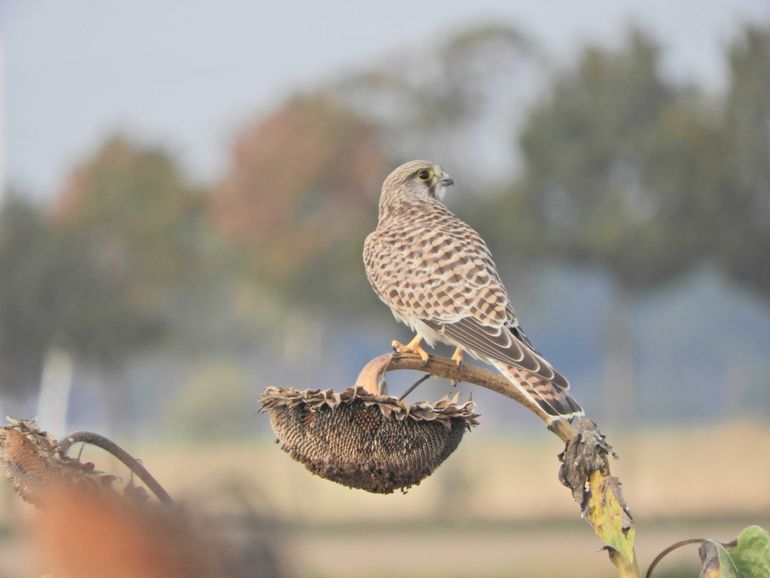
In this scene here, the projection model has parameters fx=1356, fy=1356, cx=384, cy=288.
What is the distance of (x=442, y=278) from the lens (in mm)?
4516

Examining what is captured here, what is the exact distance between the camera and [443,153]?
3244 cm

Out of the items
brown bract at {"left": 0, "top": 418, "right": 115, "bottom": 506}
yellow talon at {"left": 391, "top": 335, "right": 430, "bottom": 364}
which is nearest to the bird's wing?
yellow talon at {"left": 391, "top": 335, "right": 430, "bottom": 364}

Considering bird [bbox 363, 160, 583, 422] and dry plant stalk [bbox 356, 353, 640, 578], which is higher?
bird [bbox 363, 160, 583, 422]

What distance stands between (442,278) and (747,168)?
2731 cm

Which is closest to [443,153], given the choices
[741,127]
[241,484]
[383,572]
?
[741,127]

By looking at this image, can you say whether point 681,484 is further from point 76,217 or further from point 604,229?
point 76,217

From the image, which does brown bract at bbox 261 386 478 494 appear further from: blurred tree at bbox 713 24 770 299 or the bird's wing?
blurred tree at bbox 713 24 770 299

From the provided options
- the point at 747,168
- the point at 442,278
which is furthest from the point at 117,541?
the point at 747,168

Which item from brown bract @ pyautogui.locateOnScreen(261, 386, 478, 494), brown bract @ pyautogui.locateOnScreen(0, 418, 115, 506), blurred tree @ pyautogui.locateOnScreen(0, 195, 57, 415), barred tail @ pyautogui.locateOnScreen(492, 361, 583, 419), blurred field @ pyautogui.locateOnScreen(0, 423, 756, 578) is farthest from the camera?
blurred tree @ pyautogui.locateOnScreen(0, 195, 57, 415)

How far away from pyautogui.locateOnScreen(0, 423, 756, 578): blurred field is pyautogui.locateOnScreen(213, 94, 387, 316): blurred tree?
4.98m

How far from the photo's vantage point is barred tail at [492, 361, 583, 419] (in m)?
2.97

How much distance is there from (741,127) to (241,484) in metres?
31.2

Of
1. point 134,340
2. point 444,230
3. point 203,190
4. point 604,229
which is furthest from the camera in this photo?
point 203,190

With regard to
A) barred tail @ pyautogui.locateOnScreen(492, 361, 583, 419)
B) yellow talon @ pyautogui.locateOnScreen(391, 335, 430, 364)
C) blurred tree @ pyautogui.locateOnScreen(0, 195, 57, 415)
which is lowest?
barred tail @ pyautogui.locateOnScreen(492, 361, 583, 419)
